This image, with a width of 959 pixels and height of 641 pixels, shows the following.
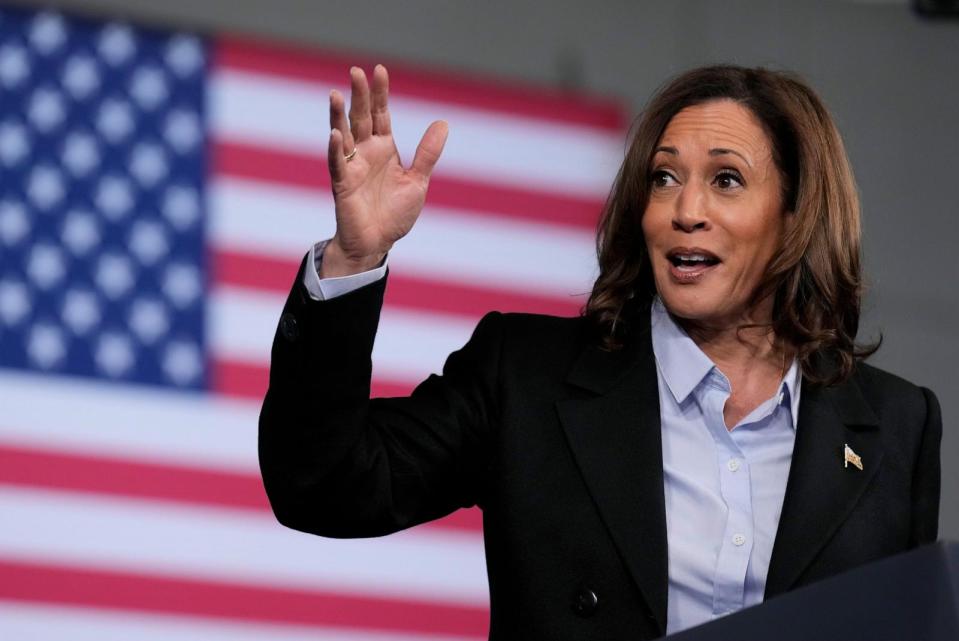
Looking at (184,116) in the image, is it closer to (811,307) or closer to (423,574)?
(423,574)

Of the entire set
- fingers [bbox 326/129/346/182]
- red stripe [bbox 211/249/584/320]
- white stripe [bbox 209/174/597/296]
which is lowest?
red stripe [bbox 211/249/584/320]

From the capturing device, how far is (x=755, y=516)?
1754mm

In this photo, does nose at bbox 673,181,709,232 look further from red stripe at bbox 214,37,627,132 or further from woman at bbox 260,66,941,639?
red stripe at bbox 214,37,627,132

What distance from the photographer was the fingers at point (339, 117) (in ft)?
5.11

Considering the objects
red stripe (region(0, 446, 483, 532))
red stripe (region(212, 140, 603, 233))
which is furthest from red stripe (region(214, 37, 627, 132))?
red stripe (region(0, 446, 483, 532))

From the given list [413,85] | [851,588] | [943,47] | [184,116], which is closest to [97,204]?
[184,116]

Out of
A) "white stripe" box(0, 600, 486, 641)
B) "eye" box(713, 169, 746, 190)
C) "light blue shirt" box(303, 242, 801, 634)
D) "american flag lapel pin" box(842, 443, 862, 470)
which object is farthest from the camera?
"white stripe" box(0, 600, 486, 641)

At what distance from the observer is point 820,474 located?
1770 mm

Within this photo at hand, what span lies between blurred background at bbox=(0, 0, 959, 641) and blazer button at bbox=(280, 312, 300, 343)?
7.10 feet

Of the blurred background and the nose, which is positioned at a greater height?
the nose

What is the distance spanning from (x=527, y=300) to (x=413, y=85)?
0.65 meters

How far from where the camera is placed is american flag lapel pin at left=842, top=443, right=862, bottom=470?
1.80 metres

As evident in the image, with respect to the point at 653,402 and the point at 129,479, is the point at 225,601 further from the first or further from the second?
the point at 653,402

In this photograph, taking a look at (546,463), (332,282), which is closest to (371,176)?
(332,282)
